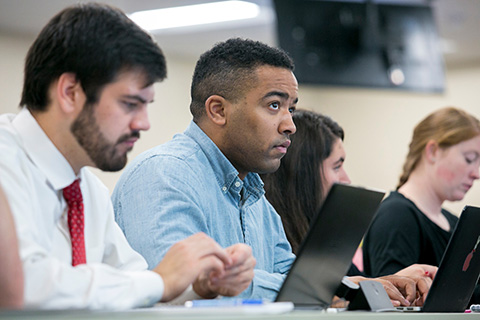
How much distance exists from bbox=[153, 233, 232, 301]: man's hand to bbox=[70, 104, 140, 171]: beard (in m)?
0.18

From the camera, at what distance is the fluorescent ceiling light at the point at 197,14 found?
5109 mm

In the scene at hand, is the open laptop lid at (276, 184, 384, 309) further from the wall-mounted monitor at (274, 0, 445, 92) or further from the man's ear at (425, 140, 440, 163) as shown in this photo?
the wall-mounted monitor at (274, 0, 445, 92)

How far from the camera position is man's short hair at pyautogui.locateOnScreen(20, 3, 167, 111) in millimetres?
1171

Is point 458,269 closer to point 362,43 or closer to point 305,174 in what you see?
point 305,174

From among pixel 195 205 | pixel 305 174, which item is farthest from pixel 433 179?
pixel 195 205

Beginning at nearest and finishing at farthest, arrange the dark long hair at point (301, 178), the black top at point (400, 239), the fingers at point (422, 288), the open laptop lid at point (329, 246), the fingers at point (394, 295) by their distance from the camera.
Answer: the open laptop lid at point (329, 246) → the fingers at point (394, 295) → the fingers at point (422, 288) → the dark long hair at point (301, 178) → the black top at point (400, 239)

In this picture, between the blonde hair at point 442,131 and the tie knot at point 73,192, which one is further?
the blonde hair at point 442,131

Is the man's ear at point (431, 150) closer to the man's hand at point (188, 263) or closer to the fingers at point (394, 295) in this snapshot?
the fingers at point (394, 295)

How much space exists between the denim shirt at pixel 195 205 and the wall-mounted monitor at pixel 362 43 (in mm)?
2603

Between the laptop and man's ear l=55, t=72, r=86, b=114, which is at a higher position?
man's ear l=55, t=72, r=86, b=114

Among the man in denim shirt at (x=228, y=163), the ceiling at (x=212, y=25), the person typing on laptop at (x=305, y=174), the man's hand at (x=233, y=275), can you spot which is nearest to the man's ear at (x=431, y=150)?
the person typing on laptop at (x=305, y=174)

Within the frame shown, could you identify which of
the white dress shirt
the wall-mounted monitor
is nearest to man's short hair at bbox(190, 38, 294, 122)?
the white dress shirt

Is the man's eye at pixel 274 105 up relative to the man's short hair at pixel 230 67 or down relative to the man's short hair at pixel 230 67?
down

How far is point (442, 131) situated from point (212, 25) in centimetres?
286
